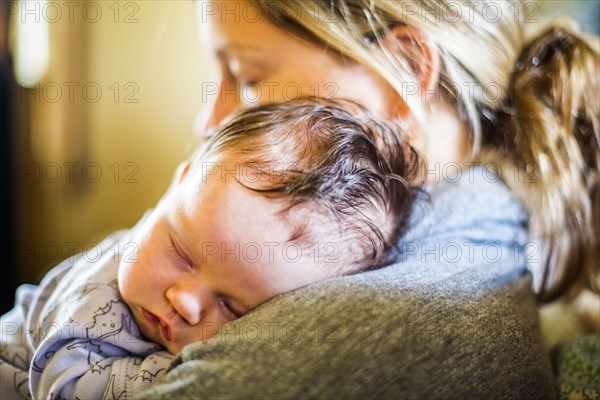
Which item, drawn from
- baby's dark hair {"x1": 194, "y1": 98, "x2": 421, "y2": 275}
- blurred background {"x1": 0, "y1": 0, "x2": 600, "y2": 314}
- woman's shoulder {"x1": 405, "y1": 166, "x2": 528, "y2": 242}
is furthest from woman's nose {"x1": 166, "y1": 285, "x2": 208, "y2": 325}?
blurred background {"x1": 0, "y1": 0, "x2": 600, "y2": 314}

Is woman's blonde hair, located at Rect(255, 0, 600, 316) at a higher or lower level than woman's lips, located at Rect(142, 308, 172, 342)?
higher

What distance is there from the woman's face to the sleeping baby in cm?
14

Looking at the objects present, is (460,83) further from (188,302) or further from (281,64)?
(188,302)

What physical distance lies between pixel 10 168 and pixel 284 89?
4.17 ft

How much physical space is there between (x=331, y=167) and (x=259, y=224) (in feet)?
0.39

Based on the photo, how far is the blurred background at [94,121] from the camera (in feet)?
6.22

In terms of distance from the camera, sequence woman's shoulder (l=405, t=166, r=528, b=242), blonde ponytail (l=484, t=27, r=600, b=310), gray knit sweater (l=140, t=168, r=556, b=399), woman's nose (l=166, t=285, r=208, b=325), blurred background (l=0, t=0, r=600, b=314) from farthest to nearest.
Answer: blurred background (l=0, t=0, r=600, b=314) → blonde ponytail (l=484, t=27, r=600, b=310) → woman's shoulder (l=405, t=166, r=528, b=242) → woman's nose (l=166, t=285, r=208, b=325) → gray knit sweater (l=140, t=168, r=556, b=399)

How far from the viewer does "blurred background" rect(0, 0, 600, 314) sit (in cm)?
190

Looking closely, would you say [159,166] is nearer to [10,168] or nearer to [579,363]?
[10,168]

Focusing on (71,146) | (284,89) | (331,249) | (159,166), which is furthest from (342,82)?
(71,146)

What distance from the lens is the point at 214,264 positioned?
0.71m

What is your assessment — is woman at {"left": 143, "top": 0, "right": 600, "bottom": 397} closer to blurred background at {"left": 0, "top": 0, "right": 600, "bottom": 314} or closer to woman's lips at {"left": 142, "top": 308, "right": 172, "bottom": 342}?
woman's lips at {"left": 142, "top": 308, "right": 172, "bottom": 342}

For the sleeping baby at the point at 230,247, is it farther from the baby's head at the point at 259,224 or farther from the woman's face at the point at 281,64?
the woman's face at the point at 281,64

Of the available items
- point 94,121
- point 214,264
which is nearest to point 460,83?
point 214,264
